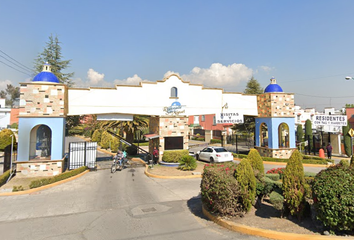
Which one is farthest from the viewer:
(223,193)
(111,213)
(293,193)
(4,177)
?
(4,177)

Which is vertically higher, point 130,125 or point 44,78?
point 44,78

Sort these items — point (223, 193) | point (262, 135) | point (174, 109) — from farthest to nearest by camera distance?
point (262, 135) < point (174, 109) < point (223, 193)

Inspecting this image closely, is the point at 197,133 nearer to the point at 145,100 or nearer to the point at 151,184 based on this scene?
the point at 145,100

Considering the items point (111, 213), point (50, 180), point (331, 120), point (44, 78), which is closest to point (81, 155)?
point (50, 180)

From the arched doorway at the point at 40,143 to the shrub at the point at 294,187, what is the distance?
17043 millimetres

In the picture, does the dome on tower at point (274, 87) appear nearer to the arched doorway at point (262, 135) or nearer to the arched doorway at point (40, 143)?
the arched doorway at point (262, 135)

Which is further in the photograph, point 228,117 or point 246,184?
point 228,117

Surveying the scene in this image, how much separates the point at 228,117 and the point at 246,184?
13597mm

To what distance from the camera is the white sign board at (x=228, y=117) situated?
19828 millimetres

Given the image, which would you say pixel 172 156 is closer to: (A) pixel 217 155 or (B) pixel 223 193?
(A) pixel 217 155

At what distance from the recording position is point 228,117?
2011 cm

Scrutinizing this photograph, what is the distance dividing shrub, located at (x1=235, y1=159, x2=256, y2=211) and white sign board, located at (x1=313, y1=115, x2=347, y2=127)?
66.4ft

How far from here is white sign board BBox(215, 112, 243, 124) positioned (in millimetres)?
19828

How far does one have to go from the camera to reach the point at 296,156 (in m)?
6.54
